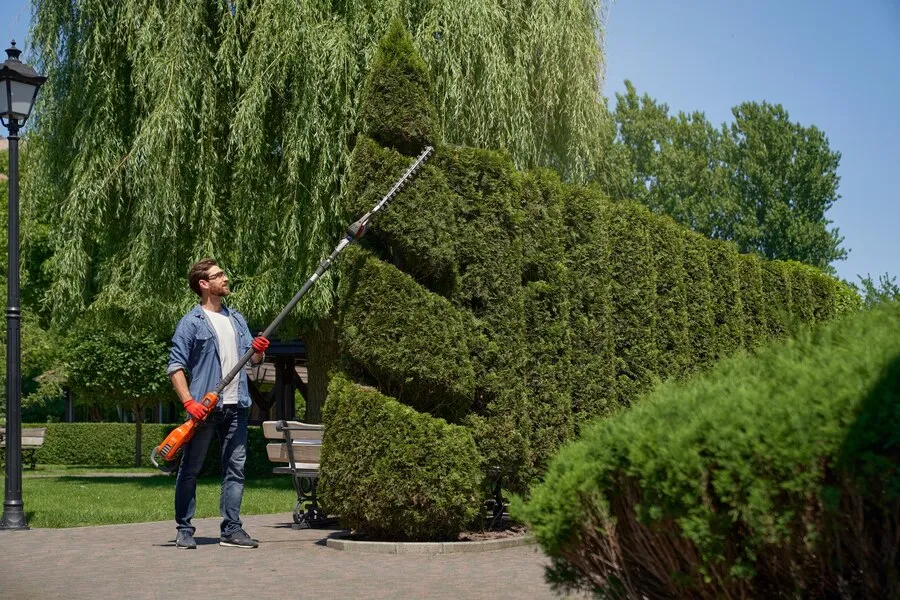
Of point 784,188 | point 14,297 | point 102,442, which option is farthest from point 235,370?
point 784,188

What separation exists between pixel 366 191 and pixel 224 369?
5.74 feet

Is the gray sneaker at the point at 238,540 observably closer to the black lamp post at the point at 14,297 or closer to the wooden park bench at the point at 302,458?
the wooden park bench at the point at 302,458

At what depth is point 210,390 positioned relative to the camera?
7.75 metres

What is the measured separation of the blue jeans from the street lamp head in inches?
177

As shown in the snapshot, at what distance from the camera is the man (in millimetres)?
7719

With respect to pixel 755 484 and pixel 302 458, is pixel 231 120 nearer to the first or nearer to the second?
pixel 302 458

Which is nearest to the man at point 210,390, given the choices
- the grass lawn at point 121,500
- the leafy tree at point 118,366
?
the grass lawn at point 121,500

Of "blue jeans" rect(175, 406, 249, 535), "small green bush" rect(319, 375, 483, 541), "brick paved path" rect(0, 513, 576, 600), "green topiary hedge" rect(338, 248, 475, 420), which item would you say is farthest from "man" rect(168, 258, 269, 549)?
"green topiary hedge" rect(338, 248, 475, 420)

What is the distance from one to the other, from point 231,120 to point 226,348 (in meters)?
6.93

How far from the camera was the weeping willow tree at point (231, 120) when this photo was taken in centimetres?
1380

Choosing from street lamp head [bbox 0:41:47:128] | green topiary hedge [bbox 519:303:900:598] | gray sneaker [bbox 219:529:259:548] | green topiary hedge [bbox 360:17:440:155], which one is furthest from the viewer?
street lamp head [bbox 0:41:47:128]

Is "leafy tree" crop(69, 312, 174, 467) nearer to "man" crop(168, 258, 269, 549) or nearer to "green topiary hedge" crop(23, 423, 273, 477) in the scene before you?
"green topiary hedge" crop(23, 423, 273, 477)

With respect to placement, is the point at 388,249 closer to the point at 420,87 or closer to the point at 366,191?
the point at 366,191

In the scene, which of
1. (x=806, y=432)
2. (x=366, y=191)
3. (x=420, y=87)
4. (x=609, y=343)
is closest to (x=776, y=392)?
(x=806, y=432)
